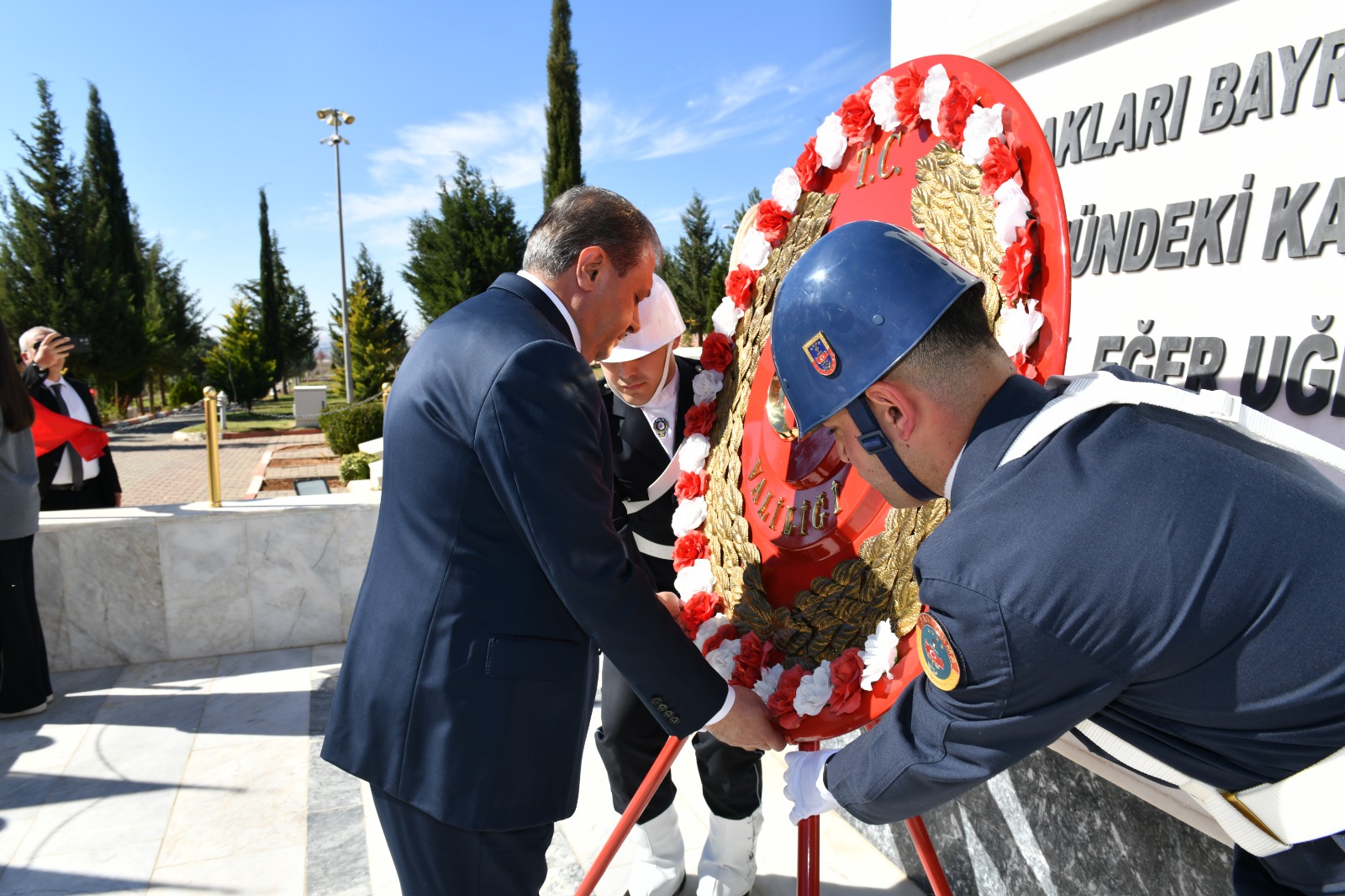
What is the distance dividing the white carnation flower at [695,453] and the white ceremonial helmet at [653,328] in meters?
0.39

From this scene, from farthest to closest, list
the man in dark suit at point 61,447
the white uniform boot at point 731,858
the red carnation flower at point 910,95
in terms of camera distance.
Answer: the man in dark suit at point 61,447 < the white uniform boot at point 731,858 < the red carnation flower at point 910,95

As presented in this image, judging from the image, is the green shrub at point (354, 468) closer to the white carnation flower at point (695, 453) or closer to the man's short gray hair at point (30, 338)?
the man's short gray hair at point (30, 338)

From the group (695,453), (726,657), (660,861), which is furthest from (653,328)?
(660,861)

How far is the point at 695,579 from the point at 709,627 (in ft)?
0.59

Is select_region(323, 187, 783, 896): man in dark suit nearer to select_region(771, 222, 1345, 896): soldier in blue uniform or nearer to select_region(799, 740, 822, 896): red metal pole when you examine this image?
select_region(799, 740, 822, 896): red metal pole

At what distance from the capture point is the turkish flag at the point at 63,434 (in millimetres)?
5047

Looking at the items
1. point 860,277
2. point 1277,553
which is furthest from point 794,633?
point 1277,553

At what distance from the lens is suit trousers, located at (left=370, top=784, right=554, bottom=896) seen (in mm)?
1768

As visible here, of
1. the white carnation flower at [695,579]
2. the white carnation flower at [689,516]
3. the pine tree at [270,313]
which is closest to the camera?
the white carnation flower at [695,579]

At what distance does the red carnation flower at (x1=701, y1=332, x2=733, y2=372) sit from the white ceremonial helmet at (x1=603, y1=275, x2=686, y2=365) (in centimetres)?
21

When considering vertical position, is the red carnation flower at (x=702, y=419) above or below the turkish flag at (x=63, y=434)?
above

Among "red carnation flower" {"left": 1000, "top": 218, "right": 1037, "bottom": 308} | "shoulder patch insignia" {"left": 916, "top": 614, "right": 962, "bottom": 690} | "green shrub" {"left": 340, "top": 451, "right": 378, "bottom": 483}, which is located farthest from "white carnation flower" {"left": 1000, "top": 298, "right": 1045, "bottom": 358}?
"green shrub" {"left": 340, "top": 451, "right": 378, "bottom": 483}

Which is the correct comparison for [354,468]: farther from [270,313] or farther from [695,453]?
[270,313]

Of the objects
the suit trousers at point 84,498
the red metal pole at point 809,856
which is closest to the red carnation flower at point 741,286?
the red metal pole at point 809,856
